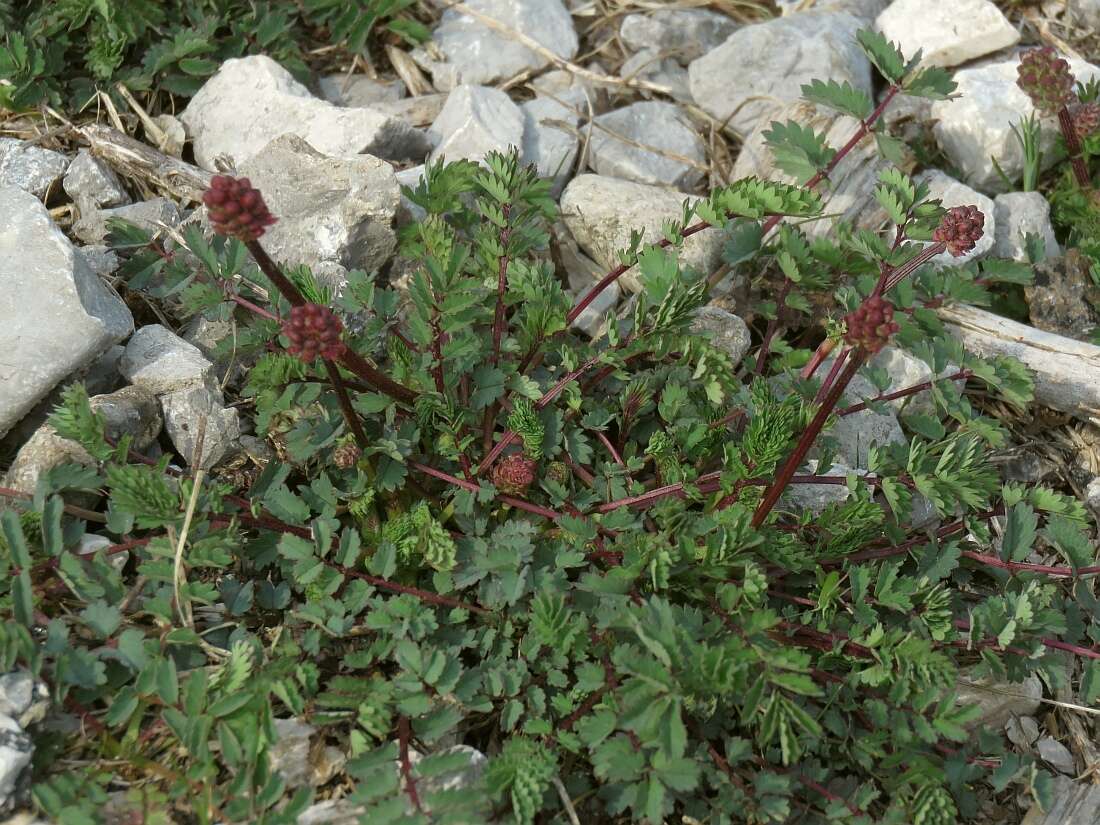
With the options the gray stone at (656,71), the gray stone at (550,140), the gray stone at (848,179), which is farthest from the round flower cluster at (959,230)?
the gray stone at (656,71)

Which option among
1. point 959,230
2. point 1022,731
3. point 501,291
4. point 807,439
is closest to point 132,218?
point 501,291

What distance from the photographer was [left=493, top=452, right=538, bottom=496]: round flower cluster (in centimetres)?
318

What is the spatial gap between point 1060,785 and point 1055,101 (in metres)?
2.71

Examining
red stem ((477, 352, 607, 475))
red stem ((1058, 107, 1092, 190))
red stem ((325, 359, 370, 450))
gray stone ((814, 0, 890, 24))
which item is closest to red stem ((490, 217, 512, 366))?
red stem ((477, 352, 607, 475))

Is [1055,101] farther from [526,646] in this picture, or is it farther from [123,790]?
[123,790]

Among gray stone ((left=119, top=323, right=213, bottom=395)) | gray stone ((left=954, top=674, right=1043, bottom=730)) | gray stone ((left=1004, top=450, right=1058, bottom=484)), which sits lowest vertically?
gray stone ((left=954, top=674, right=1043, bottom=730))

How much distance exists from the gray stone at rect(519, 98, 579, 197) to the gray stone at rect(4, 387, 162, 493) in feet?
6.67

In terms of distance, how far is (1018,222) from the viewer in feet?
14.7

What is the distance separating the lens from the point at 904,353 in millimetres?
4016

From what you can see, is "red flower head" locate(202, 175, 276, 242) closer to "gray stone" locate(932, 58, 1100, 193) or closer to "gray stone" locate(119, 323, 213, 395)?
"gray stone" locate(119, 323, 213, 395)

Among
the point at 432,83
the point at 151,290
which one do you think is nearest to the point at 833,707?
the point at 151,290

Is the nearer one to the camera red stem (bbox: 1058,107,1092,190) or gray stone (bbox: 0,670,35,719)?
gray stone (bbox: 0,670,35,719)

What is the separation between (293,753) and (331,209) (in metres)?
1.94

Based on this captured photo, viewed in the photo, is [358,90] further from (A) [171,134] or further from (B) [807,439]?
(B) [807,439]
